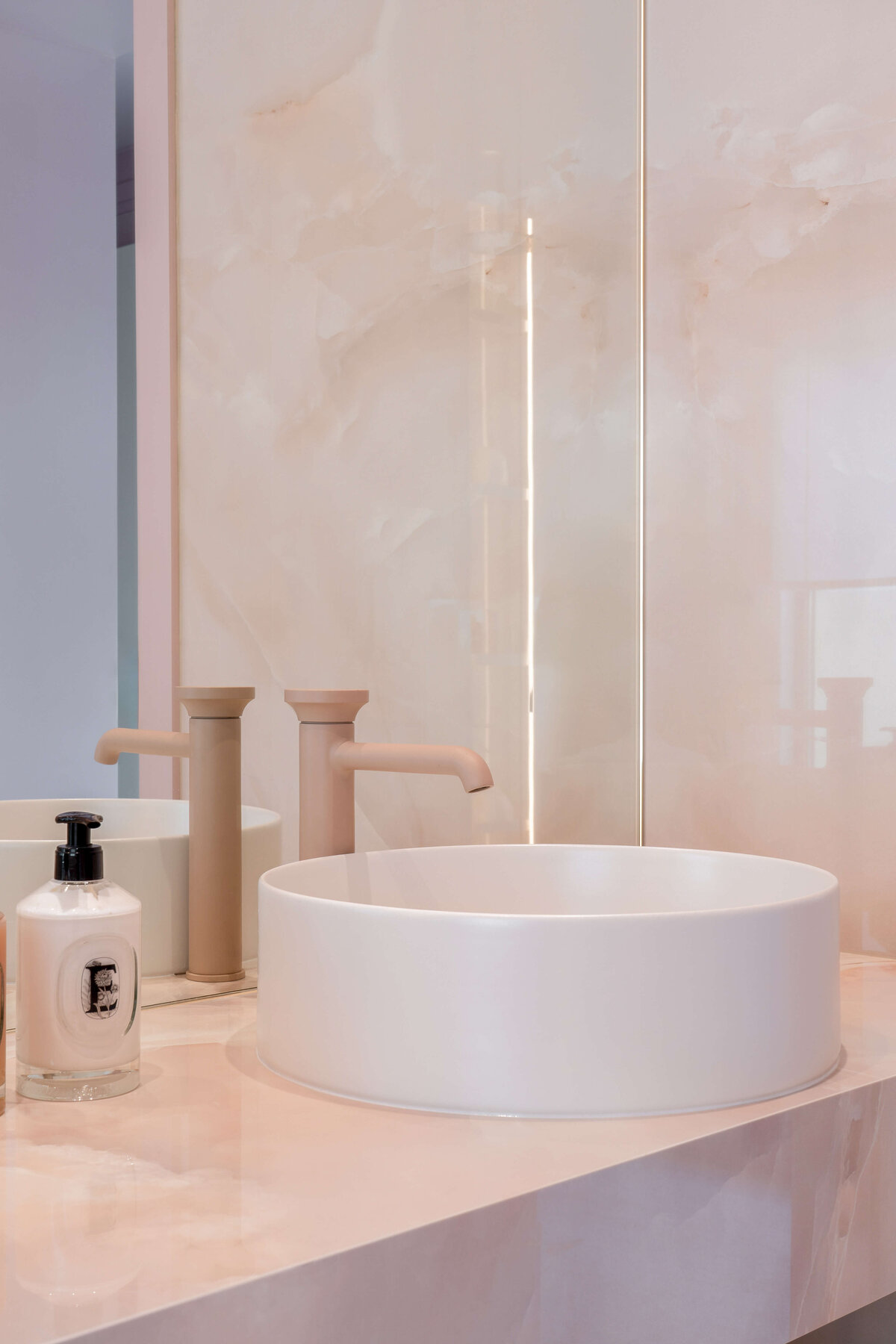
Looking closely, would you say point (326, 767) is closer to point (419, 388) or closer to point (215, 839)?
point (215, 839)

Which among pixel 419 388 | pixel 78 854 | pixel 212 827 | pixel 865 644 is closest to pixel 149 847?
pixel 212 827

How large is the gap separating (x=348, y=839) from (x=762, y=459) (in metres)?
0.56

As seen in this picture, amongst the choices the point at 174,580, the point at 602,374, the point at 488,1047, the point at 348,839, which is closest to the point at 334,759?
the point at 348,839

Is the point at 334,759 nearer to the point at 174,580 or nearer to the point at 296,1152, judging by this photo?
the point at 174,580

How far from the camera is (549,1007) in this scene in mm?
684

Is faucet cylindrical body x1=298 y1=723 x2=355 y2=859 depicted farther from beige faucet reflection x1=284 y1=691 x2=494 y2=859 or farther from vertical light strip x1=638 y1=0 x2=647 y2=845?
vertical light strip x1=638 y1=0 x2=647 y2=845

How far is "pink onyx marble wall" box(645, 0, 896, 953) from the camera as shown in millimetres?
1120

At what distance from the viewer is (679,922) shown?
2.29 ft

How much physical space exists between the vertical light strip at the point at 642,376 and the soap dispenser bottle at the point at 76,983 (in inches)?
27.4

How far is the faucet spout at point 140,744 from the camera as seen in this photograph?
0.92 meters

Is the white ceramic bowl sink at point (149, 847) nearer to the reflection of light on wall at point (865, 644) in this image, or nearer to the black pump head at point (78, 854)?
the black pump head at point (78, 854)

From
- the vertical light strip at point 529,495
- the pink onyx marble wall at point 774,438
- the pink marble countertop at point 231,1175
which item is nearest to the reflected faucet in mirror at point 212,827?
the pink marble countertop at point 231,1175

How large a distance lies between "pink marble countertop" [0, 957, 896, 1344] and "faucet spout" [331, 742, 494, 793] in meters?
0.22

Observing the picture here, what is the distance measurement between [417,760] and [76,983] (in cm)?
28
